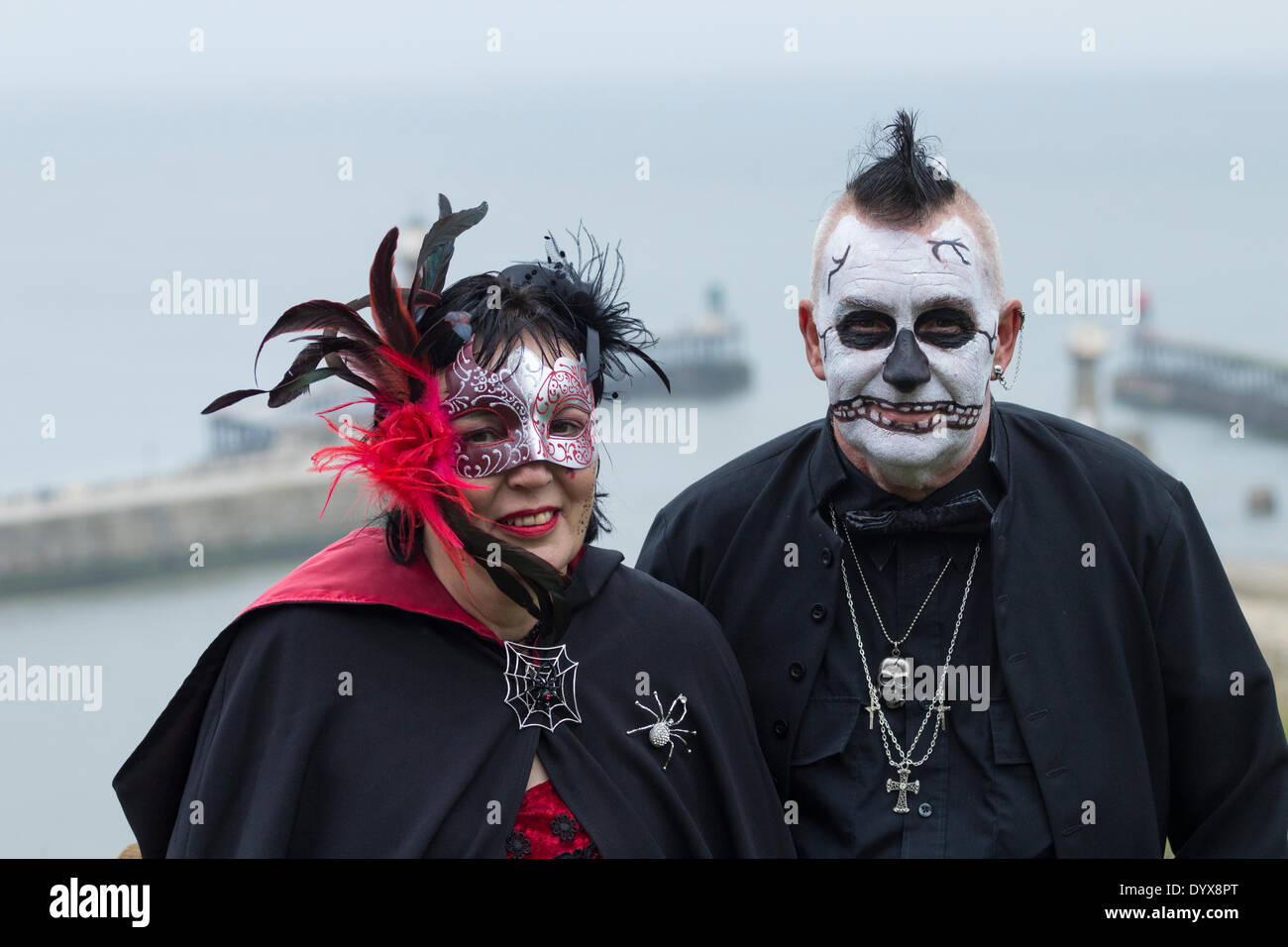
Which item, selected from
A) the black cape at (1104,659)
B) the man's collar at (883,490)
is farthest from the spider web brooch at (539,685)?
the man's collar at (883,490)

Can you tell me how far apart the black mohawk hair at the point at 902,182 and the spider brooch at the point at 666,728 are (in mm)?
1377

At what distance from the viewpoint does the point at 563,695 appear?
407 centimetres

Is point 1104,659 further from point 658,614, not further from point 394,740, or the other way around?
point 394,740

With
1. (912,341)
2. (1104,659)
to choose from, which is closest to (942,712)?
(1104,659)

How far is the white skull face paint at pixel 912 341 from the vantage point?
172 inches

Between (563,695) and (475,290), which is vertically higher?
(475,290)

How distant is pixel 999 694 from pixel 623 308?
141cm

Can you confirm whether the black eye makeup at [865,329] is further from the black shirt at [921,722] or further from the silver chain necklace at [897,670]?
the silver chain necklace at [897,670]

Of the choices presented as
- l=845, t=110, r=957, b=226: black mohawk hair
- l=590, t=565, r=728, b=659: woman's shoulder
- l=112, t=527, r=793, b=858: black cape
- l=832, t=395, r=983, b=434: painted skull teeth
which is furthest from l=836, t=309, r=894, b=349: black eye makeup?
l=112, t=527, r=793, b=858: black cape

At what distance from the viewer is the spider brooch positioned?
4.13 meters

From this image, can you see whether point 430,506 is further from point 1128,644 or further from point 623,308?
point 1128,644

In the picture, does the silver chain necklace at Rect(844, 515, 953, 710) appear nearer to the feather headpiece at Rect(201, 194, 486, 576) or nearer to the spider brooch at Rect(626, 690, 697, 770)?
the spider brooch at Rect(626, 690, 697, 770)
